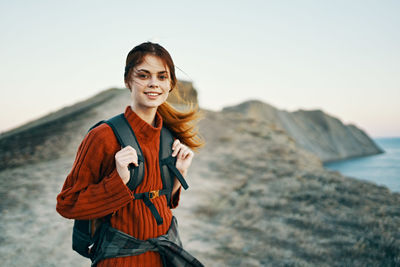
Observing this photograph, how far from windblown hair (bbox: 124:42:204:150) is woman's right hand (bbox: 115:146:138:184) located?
1.46 feet

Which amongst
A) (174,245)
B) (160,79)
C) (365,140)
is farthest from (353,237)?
(365,140)

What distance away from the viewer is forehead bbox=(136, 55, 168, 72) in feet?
4.56

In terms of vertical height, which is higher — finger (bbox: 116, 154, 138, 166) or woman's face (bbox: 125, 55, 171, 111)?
woman's face (bbox: 125, 55, 171, 111)

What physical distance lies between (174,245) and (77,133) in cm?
871

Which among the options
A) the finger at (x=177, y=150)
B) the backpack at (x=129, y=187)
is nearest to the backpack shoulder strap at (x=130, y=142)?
the backpack at (x=129, y=187)

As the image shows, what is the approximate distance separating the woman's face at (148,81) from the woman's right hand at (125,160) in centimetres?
30

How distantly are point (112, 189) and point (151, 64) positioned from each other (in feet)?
2.11

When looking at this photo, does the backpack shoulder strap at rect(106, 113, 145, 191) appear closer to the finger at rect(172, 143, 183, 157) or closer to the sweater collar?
the sweater collar

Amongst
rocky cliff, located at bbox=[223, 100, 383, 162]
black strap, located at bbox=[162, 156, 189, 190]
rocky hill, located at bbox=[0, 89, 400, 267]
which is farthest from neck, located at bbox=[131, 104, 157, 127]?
rocky cliff, located at bbox=[223, 100, 383, 162]

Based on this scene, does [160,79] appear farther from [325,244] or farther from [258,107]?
[258,107]

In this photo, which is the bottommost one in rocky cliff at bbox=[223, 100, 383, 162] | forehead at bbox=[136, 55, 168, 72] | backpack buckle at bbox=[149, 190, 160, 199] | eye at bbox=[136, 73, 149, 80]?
rocky cliff at bbox=[223, 100, 383, 162]

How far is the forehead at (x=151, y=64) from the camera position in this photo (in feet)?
4.56

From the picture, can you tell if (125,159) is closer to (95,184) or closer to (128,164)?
(128,164)

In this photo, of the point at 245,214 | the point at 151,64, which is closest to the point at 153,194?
the point at 151,64
